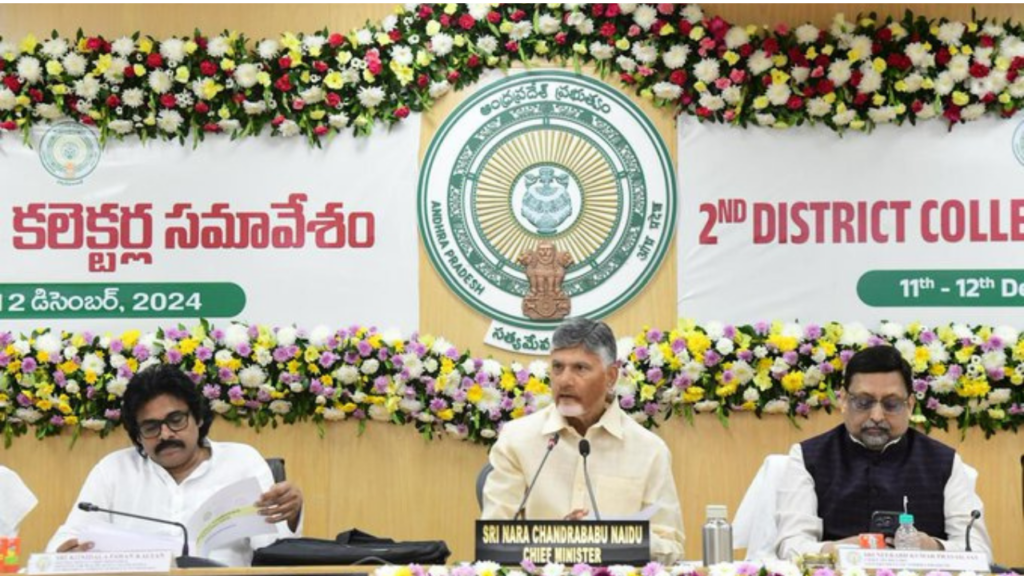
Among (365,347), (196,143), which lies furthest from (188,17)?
(365,347)

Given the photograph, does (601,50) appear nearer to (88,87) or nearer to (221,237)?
(221,237)

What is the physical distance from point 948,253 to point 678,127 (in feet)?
4.02

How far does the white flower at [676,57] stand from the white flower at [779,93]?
37 cm

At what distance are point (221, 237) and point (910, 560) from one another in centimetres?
336

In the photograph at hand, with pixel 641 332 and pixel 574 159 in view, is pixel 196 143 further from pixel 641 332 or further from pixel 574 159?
pixel 641 332

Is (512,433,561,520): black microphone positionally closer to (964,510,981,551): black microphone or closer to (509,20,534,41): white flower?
(964,510,981,551): black microphone

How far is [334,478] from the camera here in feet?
18.4

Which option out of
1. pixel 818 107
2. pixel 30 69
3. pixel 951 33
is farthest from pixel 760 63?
pixel 30 69

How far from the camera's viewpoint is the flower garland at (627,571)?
3.09m

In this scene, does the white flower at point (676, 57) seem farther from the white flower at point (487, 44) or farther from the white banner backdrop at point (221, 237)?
the white banner backdrop at point (221, 237)

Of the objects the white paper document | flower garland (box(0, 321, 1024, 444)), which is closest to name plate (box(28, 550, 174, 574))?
the white paper document

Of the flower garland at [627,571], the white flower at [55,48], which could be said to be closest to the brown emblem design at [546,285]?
the white flower at [55,48]

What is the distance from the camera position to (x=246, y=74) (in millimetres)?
5566

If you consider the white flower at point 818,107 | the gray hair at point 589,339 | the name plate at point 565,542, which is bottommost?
the name plate at point 565,542
